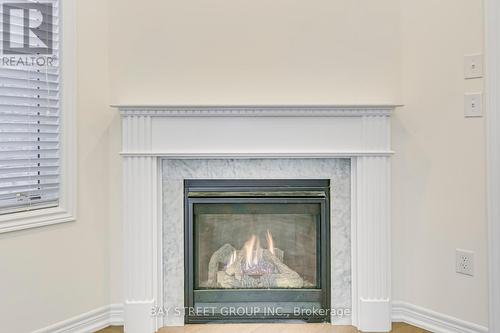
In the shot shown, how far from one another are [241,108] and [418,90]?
1.01m

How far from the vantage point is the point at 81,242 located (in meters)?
2.47

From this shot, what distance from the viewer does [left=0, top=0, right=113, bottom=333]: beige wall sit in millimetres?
2191

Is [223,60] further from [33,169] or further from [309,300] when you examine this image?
[309,300]

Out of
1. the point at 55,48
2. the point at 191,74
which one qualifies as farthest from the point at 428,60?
the point at 55,48

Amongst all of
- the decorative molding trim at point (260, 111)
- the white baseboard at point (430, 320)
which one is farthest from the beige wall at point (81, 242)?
the white baseboard at point (430, 320)

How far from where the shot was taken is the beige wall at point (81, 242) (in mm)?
2191

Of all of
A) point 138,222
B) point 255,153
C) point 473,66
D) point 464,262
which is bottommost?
point 464,262

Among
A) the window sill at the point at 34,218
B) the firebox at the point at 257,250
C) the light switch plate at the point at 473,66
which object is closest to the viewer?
the window sill at the point at 34,218

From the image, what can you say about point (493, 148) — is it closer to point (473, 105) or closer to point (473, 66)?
point (473, 105)

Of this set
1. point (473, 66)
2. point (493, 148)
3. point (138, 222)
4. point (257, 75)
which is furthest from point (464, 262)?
point (138, 222)

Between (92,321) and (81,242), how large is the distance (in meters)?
0.45

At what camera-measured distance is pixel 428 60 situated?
248 centimetres

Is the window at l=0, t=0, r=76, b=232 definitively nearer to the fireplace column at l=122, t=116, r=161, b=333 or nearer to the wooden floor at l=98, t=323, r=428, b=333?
the fireplace column at l=122, t=116, r=161, b=333

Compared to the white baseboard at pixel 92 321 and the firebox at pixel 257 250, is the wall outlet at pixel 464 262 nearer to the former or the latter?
the firebox at pixel 257 250
